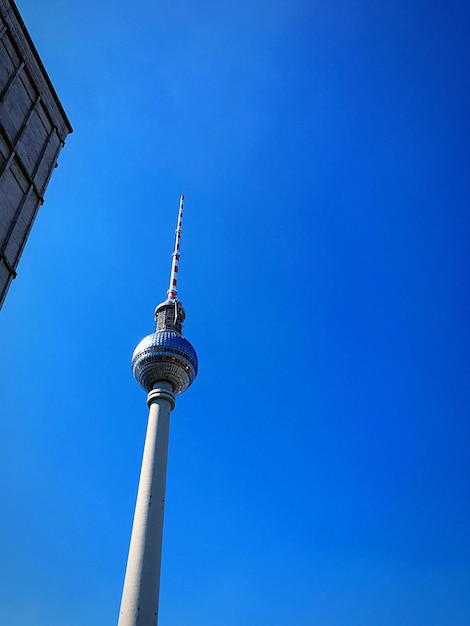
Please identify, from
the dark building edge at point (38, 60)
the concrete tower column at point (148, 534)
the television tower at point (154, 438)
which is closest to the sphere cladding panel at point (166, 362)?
the television tower at point (154, 438)

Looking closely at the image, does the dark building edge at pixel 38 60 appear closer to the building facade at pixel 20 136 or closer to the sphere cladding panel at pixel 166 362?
the building facade at pixel 20 136

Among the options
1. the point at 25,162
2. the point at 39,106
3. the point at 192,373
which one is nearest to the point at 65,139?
the point at 39,106

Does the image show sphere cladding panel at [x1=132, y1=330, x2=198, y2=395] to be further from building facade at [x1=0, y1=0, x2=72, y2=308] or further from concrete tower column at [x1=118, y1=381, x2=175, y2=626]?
building facade at [x1=0, y1=0, x2=72, y2=308]

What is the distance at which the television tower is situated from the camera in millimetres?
41812

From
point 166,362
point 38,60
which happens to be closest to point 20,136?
point 38,60

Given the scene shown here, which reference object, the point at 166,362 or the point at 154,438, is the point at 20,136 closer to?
the point at 154,438

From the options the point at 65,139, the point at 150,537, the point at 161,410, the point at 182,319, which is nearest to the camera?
the point at 65,139

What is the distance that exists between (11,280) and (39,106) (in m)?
6.38

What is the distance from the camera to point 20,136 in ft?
50.6

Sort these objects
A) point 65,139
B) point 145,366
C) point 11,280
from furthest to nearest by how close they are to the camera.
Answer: point 145,366, point 65,139, point 11,280

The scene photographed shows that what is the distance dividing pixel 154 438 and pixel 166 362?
9.93m

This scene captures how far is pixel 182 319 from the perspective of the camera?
66312mm

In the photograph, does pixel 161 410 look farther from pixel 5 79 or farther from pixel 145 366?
pixel 5 79

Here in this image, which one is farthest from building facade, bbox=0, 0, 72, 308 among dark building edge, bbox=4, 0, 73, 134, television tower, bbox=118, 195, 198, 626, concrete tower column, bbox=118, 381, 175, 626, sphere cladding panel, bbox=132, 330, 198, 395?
sphere cladding panel, bbox=132, 330, 198, 395
